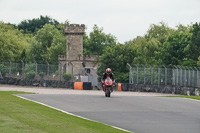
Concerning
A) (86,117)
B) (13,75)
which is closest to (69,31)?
Answer: (13,75)

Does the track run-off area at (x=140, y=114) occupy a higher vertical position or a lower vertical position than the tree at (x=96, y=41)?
lower

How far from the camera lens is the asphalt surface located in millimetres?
18922

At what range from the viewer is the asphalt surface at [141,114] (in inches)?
745

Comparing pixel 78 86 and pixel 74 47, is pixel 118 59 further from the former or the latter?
pixel 78 86

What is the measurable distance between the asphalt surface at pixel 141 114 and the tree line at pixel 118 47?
63.4 metres

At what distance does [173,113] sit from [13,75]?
43.3m

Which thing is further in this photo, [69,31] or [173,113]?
[69,31]

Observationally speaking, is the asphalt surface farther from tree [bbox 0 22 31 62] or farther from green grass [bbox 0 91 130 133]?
tree [bbox 0 22 31 62]

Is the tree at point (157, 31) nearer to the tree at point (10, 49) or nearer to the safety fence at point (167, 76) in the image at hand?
the tree at point (10, 49)

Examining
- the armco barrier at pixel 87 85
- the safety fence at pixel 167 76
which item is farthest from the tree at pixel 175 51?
the armco barrier at pixel 87 85

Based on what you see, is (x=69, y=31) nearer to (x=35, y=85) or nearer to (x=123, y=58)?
(x=123, y=58)

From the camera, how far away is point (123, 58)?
321 feet

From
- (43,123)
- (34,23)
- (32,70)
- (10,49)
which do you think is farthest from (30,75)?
(34,23)

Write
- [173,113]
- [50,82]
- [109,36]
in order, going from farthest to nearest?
[109,36] → [50,82] → [173,113]
